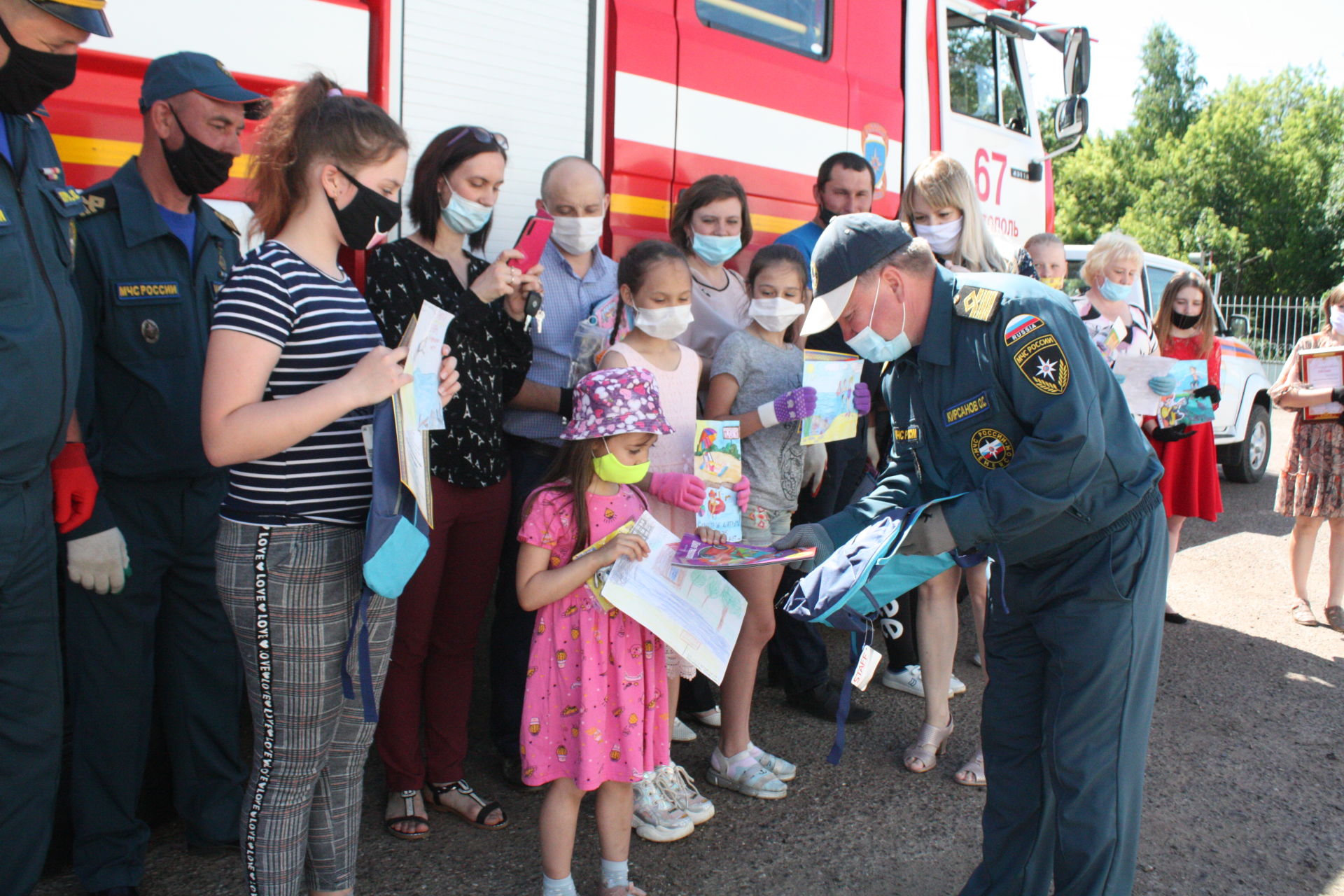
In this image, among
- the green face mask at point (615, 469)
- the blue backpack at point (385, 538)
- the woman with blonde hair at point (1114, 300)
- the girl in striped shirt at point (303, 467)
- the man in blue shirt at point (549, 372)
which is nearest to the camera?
the blue backpack at point (385, 538)

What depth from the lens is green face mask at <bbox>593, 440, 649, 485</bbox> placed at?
2.62 meters

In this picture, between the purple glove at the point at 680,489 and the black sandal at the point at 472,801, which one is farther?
the black sandal at the point at 472,801

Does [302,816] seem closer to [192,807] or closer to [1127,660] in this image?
[192,807]

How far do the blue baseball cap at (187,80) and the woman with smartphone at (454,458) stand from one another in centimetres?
57

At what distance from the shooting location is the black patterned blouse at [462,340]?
282 cm

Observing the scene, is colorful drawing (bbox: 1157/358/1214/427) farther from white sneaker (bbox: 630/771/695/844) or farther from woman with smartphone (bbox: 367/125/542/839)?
woman with smartphone (bbox: 367/125/542/839)

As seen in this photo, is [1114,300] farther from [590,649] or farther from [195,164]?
[195,164]

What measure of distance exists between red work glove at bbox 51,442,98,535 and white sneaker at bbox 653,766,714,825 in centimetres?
187

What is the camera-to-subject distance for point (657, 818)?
10.2 ft

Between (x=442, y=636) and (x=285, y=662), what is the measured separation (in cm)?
107

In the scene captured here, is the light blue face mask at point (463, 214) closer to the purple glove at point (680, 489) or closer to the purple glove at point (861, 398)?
the purple glove at point (680, 489)

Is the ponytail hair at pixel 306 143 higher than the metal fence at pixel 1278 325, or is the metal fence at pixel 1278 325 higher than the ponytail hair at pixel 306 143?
the metal fence at pixel 1278 325

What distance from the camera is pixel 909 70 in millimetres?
5125

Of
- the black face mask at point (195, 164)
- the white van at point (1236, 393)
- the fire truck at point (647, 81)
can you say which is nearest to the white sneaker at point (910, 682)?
the fire truck at point (647, 81)
